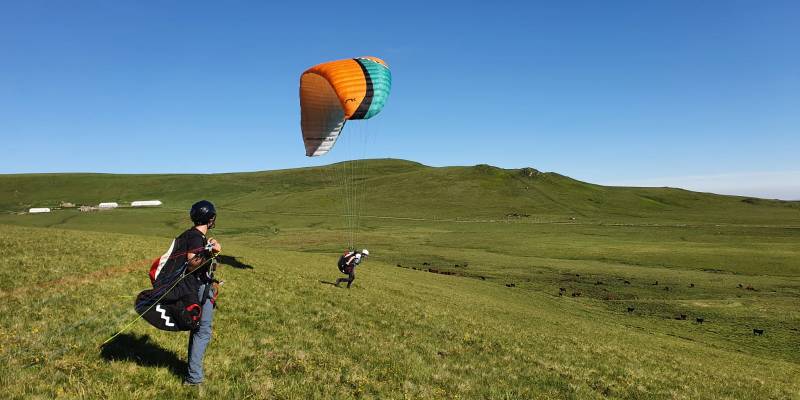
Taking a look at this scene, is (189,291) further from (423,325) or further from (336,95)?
(336,95)

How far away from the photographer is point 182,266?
23.5 feet

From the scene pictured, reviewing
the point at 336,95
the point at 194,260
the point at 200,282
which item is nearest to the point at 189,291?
the point at 200,282

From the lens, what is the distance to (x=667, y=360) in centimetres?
1677

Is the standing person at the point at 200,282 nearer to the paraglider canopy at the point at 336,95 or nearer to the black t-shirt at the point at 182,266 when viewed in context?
the black t-shirt at the point at 182,266

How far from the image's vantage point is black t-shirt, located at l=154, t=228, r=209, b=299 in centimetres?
710

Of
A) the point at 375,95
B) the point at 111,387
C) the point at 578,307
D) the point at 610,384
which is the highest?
the point at 375,95

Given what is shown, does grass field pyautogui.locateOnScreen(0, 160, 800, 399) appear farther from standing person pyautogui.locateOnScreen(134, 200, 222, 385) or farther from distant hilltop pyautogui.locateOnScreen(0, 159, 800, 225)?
distant hilltop pyautogui.locateOnScreen(0, 159, 800, 225)

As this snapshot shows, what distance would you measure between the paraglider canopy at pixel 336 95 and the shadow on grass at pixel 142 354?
14.3m

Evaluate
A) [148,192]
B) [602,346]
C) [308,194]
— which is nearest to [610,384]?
[602,346]

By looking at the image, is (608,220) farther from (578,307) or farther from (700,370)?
(700,370)

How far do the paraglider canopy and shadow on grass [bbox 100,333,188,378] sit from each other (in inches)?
564

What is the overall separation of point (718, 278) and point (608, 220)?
82.2 m

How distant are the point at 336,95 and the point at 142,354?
655 inches

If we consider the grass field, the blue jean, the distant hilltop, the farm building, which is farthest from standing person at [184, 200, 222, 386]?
the farm building
